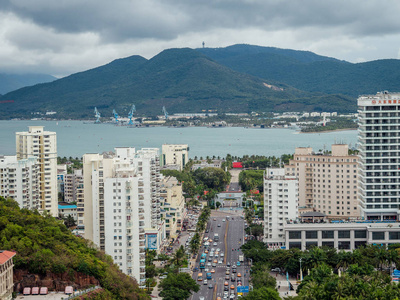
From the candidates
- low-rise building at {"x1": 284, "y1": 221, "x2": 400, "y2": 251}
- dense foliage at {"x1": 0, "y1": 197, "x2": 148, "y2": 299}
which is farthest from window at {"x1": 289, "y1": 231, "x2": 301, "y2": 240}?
dense foliage at {"x1": 0, "y1": 197, "x2": 148, "y2": 299}

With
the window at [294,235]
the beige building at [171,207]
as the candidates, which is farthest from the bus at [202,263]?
the beige building at [171,207]

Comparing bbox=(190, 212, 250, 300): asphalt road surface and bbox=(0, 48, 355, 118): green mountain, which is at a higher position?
bbox=(0, 48, 355, 118): green mountain

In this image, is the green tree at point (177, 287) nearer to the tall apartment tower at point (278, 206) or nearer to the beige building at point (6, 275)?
the beige building at point (6, 275)

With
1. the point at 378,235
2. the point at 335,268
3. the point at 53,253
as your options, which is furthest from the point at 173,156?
the point at 53,253

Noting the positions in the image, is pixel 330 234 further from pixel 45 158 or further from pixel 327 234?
pixel 45 158

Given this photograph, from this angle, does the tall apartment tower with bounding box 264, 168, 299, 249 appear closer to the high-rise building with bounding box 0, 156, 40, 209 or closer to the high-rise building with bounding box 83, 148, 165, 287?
the high-rise building with bounding box 83, 148, 165, 287

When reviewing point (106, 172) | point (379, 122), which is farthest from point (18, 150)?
point (379, 122)
